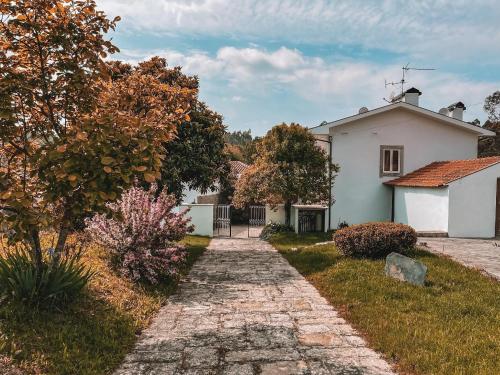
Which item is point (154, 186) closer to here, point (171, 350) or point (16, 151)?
point (16, 151)

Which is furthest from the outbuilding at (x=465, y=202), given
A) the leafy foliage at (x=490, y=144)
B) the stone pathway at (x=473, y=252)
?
the leafy foliage at (x=490, y=144)

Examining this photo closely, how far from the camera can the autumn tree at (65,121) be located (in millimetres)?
4375

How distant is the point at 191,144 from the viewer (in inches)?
571

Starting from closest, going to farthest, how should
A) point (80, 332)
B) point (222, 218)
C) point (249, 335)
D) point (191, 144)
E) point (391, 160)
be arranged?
point (80, 332) → point (249, 335) → point (191, 144) → point (391, 160) → point (222, 218)

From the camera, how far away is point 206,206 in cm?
1889

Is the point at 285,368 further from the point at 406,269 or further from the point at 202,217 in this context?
the point at 202,217

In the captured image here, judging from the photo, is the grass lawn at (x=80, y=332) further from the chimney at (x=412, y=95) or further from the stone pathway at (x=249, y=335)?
the chimney at (x=412, y=95)

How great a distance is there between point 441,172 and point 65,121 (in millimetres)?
15527

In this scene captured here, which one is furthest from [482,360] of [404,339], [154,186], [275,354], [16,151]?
[154,186]

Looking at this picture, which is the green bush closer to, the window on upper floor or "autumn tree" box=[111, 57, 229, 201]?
"autumn tree" box=[111, 57, 229, 201]

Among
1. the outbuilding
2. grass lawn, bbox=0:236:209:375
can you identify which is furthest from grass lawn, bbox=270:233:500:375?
the outbuilding

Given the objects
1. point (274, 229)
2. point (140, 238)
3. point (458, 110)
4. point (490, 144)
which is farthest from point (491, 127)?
point (140, 238)

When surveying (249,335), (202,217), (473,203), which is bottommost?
(249,335)

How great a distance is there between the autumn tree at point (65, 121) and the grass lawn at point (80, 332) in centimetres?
92
